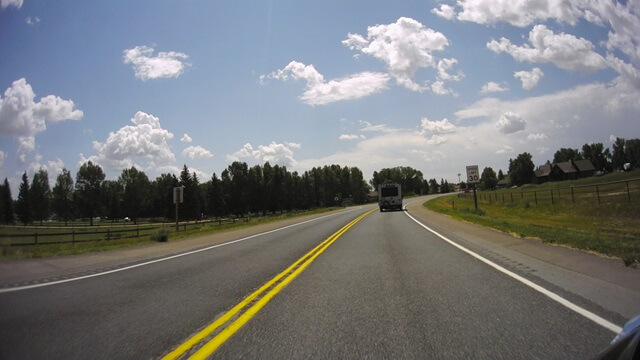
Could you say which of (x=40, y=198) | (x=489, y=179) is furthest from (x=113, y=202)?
(x=489, y=179)

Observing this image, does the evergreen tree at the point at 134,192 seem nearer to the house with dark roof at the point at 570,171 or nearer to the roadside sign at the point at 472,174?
the roadside sign at the point at 472,174

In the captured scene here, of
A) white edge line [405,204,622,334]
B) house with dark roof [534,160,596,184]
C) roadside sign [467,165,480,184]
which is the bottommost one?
white edge line [405,204,622,334]

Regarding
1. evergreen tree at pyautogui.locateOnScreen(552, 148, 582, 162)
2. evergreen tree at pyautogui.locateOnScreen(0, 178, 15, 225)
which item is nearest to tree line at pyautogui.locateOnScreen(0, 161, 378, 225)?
evergreen tree at pyautogui.locateOnScreen(0, 178, 15, 225)

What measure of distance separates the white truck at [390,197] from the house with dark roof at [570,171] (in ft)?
300

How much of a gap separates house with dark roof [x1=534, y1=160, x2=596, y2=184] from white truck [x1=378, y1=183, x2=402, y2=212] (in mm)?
91534

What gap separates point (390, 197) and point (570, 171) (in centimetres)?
9301

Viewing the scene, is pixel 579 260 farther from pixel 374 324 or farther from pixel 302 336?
pixel 302 336

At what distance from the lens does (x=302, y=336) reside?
174 inches

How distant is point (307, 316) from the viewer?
5211mm

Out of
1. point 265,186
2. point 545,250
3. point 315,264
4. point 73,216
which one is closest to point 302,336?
point 315,264

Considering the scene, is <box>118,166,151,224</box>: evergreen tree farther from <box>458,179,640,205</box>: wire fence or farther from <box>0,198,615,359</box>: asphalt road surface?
<box>0,198,615,359</box>: asphalt road surface

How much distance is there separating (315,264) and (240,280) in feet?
8.10

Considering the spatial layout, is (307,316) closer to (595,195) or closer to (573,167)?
(595,195)

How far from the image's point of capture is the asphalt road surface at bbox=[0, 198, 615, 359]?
398cm
